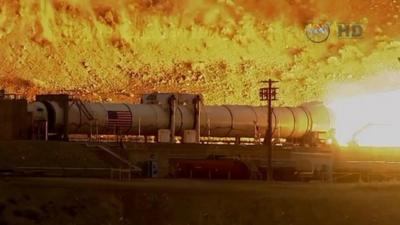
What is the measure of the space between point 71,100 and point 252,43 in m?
39.9

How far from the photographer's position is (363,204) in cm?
5412

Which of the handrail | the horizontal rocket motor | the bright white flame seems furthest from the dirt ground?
the bright white flame

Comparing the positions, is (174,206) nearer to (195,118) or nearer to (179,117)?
(179,117)

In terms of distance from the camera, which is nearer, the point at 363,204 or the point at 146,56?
the point at 363,204

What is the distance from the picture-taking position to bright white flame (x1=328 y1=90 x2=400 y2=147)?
100594mm

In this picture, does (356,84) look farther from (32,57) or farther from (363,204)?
(363,204)

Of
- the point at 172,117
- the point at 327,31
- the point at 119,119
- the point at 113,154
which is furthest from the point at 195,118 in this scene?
the point at 327,31

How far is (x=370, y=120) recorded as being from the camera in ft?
335

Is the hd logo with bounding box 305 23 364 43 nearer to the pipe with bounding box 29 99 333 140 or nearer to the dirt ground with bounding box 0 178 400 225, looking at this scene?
the pipe with bounding box 29 99 333 140

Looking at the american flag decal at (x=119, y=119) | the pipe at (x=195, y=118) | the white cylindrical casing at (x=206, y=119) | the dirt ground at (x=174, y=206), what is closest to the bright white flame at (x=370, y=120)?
the white cylindrical casing at (x=206, y=119)

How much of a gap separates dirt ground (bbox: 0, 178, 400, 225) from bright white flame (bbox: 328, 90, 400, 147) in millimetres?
44354

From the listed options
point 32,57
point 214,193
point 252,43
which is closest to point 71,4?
point 32,57

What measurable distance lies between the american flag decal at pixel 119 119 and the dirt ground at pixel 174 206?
2400 cm

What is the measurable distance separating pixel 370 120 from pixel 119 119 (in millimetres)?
32299
